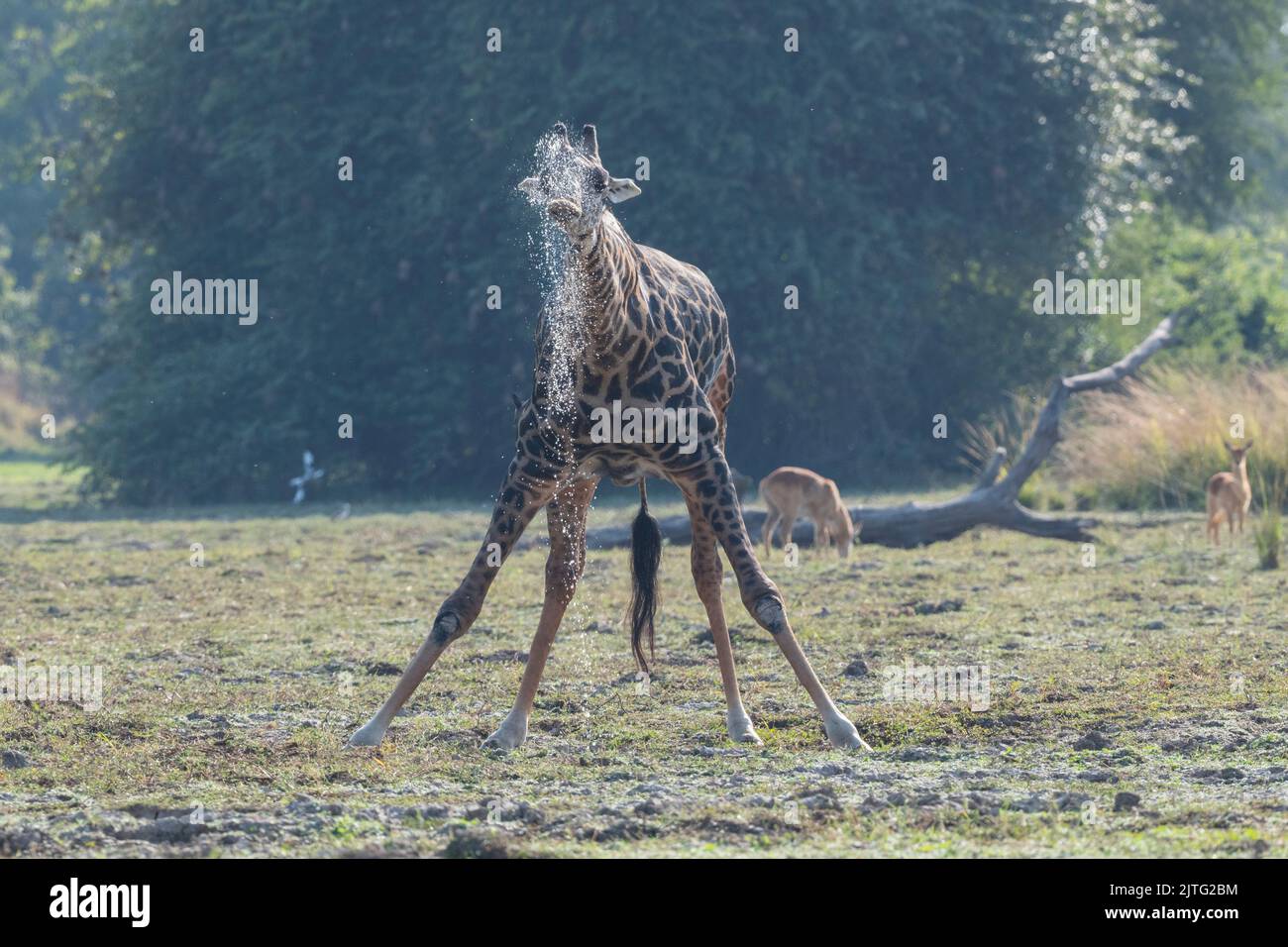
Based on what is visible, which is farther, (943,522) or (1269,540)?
(943,522)

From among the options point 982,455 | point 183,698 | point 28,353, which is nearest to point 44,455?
point 28,353

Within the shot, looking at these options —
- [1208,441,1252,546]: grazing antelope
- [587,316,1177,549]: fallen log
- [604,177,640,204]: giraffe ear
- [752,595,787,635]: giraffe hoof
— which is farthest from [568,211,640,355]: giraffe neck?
[1208,441,1252,546]: grazing antelope

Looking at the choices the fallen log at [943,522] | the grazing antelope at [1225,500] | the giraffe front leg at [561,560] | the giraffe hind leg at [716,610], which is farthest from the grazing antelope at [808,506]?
the giraffe front leg at [561,560]

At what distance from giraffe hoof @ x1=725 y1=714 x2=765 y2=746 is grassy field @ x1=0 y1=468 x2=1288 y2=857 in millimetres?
78

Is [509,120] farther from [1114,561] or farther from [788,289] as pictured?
[1114,561]

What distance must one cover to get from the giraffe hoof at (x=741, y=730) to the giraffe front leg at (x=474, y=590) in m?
1.18

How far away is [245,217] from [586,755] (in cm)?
1888

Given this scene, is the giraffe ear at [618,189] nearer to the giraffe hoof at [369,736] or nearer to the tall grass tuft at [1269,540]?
the giraffe hoof at [369,736]

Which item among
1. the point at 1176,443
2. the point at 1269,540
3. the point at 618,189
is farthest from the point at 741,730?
the point at 1176,443

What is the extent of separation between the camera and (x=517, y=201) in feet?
76.3

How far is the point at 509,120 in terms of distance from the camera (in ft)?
78.8

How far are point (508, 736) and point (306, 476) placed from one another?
657 inches

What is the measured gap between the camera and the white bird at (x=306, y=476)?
2397cm

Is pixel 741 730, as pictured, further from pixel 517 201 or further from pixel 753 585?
pixel 517 201
